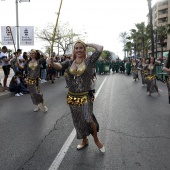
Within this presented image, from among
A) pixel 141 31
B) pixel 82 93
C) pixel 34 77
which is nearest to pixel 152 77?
pixel 34 77

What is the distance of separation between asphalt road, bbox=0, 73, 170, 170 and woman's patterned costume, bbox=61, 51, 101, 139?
0.61m

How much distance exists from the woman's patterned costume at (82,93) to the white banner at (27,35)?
467 inches

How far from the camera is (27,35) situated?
15422mm

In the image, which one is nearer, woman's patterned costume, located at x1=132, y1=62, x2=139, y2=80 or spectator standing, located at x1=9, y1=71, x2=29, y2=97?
spectator standing, located at x1=9, y1=71, x2=29, y2=97

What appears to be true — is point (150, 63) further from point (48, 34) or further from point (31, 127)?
point (48, 34)

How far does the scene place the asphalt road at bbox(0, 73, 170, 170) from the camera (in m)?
3.91

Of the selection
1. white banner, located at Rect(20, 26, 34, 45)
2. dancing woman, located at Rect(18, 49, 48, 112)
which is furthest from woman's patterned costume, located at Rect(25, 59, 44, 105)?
white banner, located at Rect(20, 26, 34, 45)

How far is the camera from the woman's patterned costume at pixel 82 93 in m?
4.04

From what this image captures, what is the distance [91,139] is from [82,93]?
135 centimetres

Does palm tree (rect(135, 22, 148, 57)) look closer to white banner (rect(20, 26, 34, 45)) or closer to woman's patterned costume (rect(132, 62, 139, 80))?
woman's patterned costume (rect(132, 62, 139, 80))

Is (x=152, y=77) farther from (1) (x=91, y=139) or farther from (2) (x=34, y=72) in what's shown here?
(1) (x=91, y=139)

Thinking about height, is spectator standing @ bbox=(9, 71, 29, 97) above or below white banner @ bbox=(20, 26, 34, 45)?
below

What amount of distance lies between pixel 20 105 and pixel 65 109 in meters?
1.91

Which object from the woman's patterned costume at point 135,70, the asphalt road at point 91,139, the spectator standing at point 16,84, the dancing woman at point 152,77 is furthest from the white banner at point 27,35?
the woman's patterned costume at point 135,70
